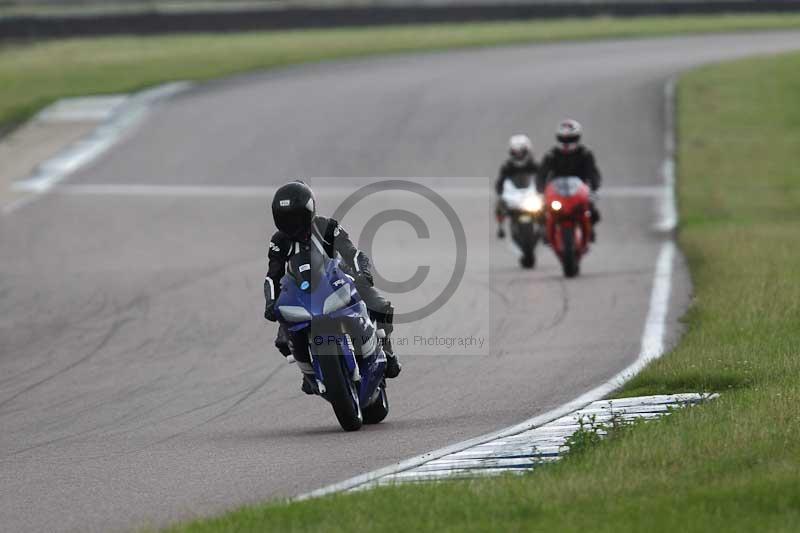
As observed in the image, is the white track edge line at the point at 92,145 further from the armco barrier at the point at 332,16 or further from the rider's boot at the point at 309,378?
the rider's boot at the point at 309,378

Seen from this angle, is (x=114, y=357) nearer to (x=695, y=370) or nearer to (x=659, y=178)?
(x=695, y=370)

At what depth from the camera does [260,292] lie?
1709 cm

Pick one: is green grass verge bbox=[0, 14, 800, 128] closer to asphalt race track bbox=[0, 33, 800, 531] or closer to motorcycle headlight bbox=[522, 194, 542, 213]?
asphalt race track bbox=[0, 33, 800, 531]

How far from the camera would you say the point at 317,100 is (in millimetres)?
36656

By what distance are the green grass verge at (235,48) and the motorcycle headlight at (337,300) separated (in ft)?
97.1

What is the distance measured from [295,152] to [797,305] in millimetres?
19344

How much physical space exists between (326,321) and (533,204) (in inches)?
389

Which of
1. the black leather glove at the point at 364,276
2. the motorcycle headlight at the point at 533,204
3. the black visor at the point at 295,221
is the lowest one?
the black leather glove at the point at 364,276

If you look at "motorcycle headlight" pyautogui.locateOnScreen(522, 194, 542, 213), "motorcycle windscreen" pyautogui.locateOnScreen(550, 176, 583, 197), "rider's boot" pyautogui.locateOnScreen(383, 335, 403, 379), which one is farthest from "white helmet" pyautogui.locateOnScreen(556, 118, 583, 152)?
"rider's boot" pyautogui.locateOnScreen(383, 335, 403, 379)

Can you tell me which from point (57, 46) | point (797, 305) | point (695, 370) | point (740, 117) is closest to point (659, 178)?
point (740, 117)

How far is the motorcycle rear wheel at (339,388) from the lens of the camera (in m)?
8.95

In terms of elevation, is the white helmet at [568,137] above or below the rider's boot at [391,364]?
above

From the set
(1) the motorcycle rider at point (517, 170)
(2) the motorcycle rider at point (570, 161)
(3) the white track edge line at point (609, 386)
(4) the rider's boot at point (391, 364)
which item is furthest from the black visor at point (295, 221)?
(1) the motorcycle rider at point (517, 170)

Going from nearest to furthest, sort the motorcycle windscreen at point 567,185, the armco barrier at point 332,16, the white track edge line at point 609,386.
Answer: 1. the white track edge line at point 609,386
2. the motorcycle windscreen at point 567,185
3. the armco barrier at point 332,16
